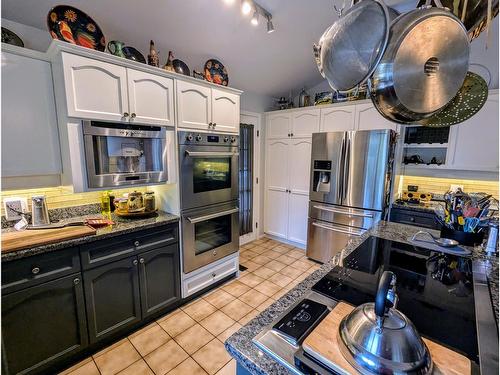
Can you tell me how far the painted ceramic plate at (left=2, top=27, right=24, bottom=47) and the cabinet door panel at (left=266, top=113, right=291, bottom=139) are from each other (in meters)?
2.74

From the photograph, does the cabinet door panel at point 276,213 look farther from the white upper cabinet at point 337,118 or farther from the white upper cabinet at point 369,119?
the white upper cabinet at point 369,119

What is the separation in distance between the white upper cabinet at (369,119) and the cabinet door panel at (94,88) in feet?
8.03

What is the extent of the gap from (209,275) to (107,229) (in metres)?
1.14

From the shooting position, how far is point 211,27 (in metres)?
2.13

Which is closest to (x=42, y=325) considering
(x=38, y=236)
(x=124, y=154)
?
(x=38, y=236)

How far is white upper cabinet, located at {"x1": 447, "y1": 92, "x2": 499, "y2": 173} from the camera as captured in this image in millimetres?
2260

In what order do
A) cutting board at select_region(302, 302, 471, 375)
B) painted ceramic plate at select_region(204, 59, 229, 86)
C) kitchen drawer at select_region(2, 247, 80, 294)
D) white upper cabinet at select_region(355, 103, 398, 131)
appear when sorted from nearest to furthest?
cutting board at select_region(302, 302, 471, 375) < kitchen drawer at select_region(2, 247, 80, 294) < painted ceramic plate at select_region(204, 59, 229, 86) < white upper cabinet at select_region(355, 103, 398, 131)

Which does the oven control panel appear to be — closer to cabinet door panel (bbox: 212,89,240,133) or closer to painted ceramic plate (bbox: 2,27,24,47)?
cabinet door panel (bbox: 212,89,240,133)

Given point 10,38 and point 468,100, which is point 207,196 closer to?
point 10,38

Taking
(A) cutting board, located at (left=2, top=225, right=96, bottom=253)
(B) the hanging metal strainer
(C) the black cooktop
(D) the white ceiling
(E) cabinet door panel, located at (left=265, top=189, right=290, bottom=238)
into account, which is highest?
(D) the white ceiling

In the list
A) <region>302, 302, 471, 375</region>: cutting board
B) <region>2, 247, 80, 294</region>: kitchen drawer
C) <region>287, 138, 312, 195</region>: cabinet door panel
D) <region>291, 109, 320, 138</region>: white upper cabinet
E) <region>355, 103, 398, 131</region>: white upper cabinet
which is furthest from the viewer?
<region>287, 138, 312, 195</region>: cabinet door panel

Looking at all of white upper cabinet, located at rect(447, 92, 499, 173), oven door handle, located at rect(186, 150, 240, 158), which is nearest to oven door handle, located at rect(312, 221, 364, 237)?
white upper cabinet, located at rect(447, 92, 499, 173)

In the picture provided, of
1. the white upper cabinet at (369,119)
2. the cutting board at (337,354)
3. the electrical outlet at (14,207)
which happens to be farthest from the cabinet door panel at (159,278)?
the white upper cabinet at (369,119)

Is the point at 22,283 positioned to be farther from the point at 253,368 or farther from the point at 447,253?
the point at 447,253
